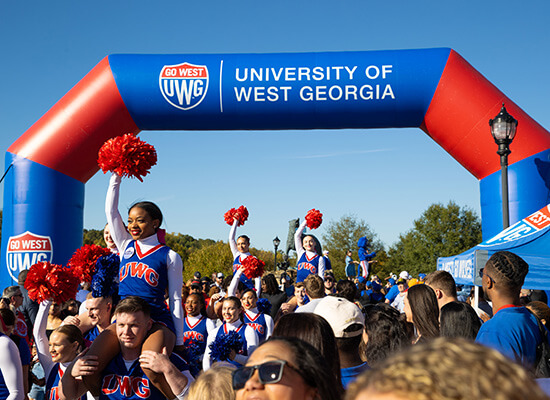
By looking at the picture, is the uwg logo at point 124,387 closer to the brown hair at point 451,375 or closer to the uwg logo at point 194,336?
the brown hair at point 451,375

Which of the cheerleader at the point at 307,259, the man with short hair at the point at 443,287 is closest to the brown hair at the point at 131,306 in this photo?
the man with short hair at the point at 443,287

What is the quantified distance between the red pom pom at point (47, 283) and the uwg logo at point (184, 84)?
A: 22.5 ft

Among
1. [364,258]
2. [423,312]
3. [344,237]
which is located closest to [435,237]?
[344,237]

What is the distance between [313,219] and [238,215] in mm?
2045

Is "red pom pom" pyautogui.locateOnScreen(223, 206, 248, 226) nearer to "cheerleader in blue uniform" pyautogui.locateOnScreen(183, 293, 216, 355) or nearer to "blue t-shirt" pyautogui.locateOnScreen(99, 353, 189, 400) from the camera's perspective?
"cheerleader in blue uniform" pyautogui.locateOnScreen(183, 293, 216, 355)

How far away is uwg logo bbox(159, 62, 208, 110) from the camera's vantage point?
10.4 m

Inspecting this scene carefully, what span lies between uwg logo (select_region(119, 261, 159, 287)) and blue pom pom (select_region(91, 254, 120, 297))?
0.54 feet

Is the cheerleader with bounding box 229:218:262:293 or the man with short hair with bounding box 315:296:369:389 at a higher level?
the cheerleader with bounding box 229:218:262:293

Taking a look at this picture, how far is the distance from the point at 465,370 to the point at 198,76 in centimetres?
1027

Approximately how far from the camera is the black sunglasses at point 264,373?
4.95 ft

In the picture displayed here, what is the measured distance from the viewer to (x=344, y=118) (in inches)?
420

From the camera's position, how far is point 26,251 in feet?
33.8

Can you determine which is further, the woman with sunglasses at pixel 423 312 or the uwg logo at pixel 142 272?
the uwg logo at pixel 142 272

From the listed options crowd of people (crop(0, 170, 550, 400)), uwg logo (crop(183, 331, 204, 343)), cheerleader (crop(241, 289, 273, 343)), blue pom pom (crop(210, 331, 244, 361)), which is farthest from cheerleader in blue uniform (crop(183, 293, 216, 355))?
blue pom pom (crop(210, 331, 244, 361))
